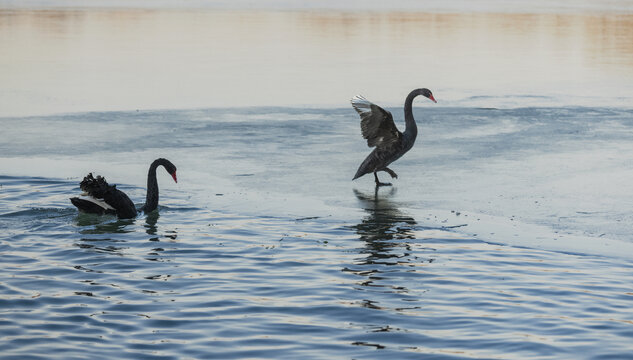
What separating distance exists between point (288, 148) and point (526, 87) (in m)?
6.93

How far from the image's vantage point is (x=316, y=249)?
8.27 meters

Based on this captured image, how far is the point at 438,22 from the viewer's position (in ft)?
117

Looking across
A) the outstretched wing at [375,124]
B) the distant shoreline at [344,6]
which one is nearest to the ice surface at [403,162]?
the outstretched wing at [375,124]

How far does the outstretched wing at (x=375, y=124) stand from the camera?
Result: 422 inches

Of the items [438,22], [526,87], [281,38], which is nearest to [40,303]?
[526,87]

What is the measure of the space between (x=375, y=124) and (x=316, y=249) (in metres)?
2.87

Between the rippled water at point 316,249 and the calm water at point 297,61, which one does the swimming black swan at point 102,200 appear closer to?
the rippled water at point 316,249

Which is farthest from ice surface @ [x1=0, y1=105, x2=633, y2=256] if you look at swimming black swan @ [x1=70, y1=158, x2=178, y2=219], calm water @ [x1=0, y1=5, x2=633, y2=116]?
calm water @ [x1=0, y1=5, x2=633, y2=116]

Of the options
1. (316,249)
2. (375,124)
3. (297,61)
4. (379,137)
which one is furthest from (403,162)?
(297,61)

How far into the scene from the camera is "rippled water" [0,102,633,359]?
6.22 m

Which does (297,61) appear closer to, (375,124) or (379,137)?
(379,137)

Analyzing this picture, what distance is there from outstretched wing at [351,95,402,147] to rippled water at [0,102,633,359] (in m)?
0.48

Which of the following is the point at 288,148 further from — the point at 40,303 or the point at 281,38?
the point at 281,38

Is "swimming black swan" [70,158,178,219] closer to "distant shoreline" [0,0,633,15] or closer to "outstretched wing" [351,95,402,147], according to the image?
"outstretched wing" [351,95,402,147]
